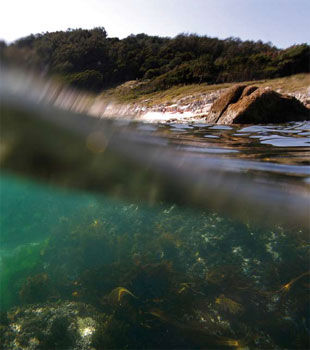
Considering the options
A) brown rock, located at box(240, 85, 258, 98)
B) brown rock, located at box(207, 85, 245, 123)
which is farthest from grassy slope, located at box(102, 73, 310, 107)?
brown rock, located at box(240, 85, 258, 98)

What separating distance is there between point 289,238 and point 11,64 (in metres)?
6.19

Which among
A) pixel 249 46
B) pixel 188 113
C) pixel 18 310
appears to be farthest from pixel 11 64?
pixel 249 46

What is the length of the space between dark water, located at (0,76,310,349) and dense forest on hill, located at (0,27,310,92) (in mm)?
1420

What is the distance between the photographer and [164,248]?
5965 millimetres

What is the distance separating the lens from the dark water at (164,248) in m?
4.50

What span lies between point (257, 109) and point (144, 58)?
5246 mm

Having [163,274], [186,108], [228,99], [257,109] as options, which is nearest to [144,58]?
[228,99]

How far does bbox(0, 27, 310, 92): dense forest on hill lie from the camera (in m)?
3.84

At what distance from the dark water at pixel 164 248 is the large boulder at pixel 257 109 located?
3770mm

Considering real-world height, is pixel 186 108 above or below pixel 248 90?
below

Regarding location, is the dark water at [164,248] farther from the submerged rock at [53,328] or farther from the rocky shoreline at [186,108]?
the rocky shoreline at [186,108]

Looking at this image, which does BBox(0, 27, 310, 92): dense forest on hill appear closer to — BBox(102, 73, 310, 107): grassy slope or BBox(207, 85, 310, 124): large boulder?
BBox(102, 73, 310, 107): grassy slope

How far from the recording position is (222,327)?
434 cm

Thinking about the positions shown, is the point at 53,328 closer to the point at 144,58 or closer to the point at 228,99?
the point at 144,58
